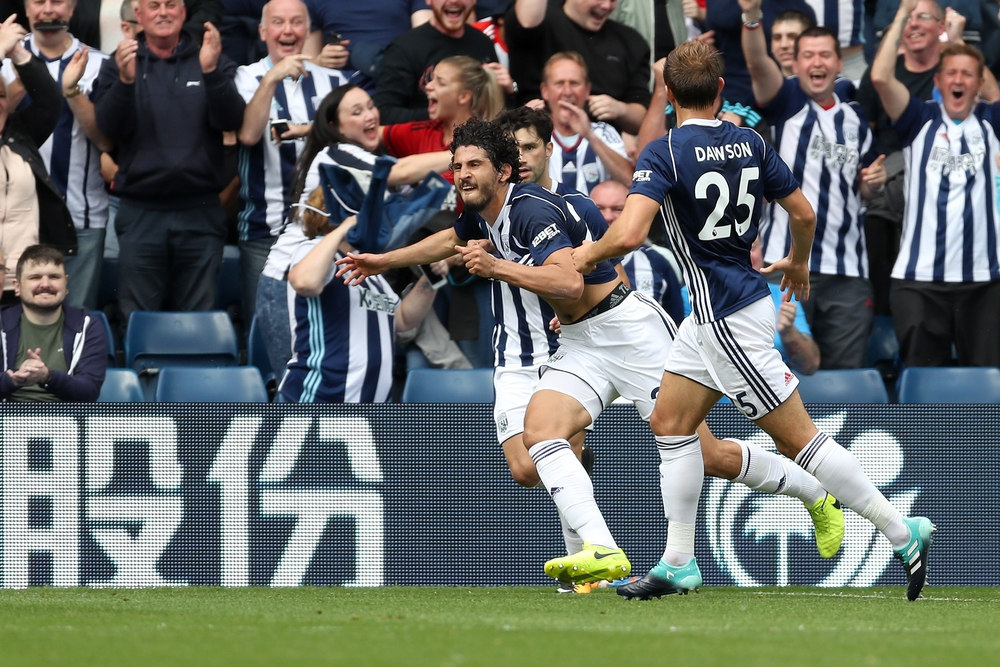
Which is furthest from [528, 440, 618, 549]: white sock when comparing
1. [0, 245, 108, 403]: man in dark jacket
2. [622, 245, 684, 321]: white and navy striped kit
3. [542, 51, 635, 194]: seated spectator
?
[542, 51, 635, 194]: seated spectator

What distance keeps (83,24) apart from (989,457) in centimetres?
705

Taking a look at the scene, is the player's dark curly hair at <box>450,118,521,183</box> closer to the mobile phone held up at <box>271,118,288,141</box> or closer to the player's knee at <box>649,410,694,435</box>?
the player's knee at <box>649,410,694,435</box>

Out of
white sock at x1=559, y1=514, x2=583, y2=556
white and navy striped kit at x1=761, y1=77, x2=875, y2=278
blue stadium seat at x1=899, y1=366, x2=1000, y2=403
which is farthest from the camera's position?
white and navy striped kit at x1=761, y1=77, x2=875, y2=278

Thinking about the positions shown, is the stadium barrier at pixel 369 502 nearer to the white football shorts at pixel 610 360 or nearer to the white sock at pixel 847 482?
the white football shorts at pixel 610 360

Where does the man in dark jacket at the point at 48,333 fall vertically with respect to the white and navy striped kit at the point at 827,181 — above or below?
below

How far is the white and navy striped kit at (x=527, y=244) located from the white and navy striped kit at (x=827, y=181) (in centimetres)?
308

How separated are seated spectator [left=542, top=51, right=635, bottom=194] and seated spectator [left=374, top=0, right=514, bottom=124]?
1.58 feet

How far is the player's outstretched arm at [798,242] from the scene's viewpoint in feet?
20.3

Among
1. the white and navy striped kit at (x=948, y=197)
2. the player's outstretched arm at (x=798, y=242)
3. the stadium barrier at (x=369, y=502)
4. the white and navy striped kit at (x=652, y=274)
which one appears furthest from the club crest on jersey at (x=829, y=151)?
the player's outstretched arm at (x=798, y=242)

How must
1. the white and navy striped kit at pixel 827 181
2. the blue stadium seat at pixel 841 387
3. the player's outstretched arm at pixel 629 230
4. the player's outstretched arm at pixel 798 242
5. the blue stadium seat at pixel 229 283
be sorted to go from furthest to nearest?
1. the blue stadium seat at pixel 229 283
2. the white and navy striped kit at pixel 827 181
3. the blue stadium seat at pixel 841 387
4. the player's outstretched arm at pixel 798 242
5. the player's outstretched arm at pixel 629 230

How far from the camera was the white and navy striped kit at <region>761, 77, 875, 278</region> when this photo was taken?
31.8ft

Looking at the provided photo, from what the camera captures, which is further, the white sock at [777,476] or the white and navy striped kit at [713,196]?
the white sock at [777,476]

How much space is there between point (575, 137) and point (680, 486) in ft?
13.2

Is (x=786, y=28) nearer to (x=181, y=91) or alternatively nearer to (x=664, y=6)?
(x=664, y=6)
